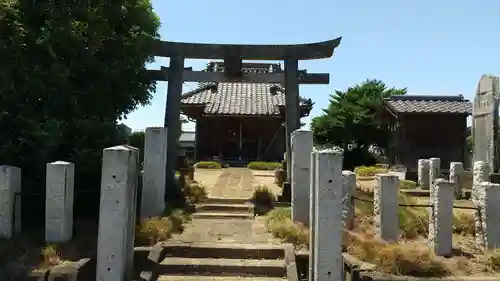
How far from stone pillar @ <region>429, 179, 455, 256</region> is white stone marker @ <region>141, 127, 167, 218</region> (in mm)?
5440

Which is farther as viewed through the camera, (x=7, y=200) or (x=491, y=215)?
(x=7, y=200)

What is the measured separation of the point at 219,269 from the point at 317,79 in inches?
285

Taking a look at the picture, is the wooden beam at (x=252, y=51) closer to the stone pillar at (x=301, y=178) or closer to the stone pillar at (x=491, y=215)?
the stone pillar at (x=301, y=178)

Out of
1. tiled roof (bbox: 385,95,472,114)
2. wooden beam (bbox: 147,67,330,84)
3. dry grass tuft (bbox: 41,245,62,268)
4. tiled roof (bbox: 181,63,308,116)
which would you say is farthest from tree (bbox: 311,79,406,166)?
dry grass tuft (bbox: 41,245,62,268)

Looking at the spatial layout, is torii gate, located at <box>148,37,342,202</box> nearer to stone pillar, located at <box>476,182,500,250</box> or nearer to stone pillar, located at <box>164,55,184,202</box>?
stone pillar, located at <box>164,55,184,202</box>

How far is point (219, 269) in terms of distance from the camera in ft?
23.5

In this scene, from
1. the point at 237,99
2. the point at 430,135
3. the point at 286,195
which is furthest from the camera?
the point at 237,99

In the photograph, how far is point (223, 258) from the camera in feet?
24.9

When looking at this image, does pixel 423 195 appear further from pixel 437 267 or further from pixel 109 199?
pixel 109 199

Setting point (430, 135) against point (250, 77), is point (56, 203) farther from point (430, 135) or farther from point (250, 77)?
point (430, 135)

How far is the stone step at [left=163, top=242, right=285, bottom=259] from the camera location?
24.9 feet

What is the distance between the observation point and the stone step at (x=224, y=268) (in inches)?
280

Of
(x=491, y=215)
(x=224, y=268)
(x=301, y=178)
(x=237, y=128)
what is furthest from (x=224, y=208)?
(x=237, y=128)

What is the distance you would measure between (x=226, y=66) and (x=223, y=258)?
6258mm
